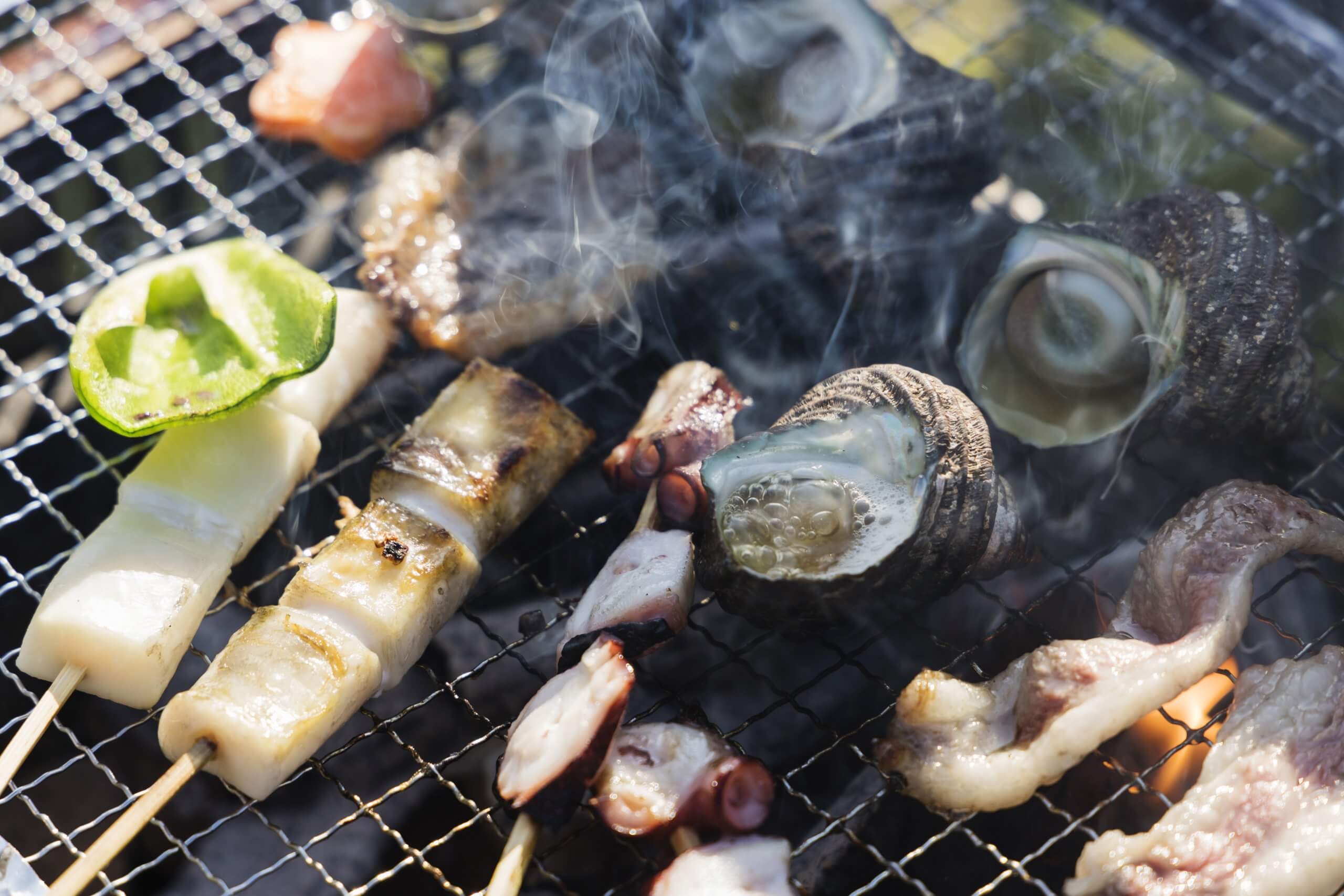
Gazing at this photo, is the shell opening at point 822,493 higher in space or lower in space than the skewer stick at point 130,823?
higher

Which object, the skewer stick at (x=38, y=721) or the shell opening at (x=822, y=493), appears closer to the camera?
the skewer stick at (x=38, y=721)

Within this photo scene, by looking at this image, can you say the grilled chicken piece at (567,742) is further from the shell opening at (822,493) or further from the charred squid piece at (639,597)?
the shell opening at (822,493)

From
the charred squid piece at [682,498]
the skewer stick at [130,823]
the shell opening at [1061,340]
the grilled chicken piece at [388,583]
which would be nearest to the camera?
the skewer stick at [130,823]

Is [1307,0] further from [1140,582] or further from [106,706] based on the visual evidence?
[106,706]

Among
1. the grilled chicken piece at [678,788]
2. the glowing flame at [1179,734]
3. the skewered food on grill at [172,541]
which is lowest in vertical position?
the glowing flame at [1179,734]

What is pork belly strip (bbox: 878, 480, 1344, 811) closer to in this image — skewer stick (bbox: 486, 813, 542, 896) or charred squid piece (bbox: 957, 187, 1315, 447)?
charred squid piece (bbox: 957, 187, 1315, 447)

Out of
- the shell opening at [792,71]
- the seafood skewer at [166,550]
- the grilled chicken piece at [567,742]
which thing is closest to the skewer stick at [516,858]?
the grilled chicken piece at [567,742]

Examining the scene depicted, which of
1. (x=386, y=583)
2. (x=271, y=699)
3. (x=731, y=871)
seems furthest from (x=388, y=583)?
(x=731, y=871)
